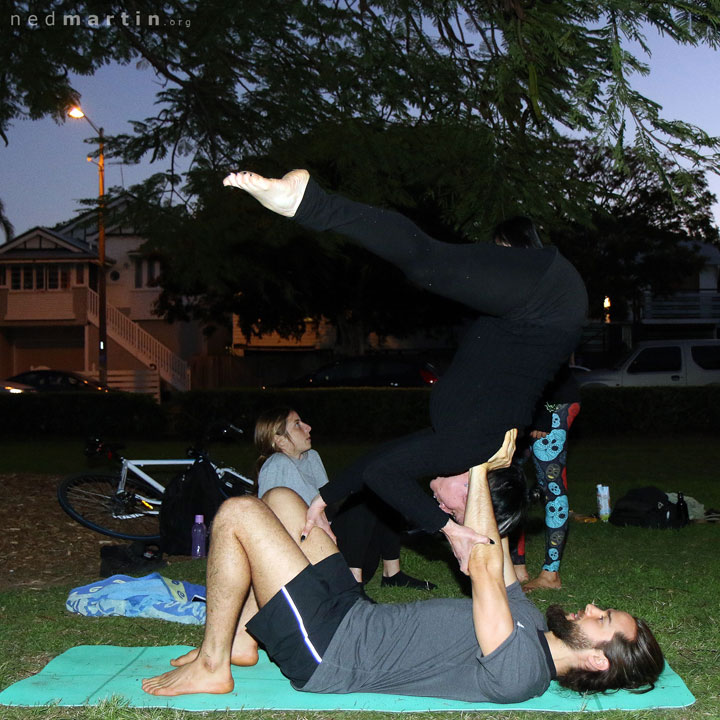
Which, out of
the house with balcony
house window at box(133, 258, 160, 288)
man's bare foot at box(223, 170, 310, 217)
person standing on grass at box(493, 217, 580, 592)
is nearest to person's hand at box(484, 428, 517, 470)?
man's bare foot at box(223, 170, 310, 217)

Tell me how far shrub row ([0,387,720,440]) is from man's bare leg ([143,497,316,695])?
1304 centimetres

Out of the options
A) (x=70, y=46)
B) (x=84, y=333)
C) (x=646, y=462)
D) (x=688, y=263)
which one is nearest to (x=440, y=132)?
(x=70, y=46)

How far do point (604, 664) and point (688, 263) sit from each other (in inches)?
1227

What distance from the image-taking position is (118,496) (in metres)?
8.35

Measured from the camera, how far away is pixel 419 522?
340 centimetres

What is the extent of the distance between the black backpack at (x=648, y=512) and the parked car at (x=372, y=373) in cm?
1171

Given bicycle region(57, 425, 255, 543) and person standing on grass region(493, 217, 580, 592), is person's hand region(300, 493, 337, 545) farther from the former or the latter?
bicycle region(57, 425, 255, 543)

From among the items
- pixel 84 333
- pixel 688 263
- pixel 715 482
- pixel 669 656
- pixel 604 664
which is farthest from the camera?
pixel 84 333

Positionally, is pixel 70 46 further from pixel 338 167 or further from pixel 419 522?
pixel 419 522

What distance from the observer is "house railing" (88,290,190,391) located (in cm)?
3291

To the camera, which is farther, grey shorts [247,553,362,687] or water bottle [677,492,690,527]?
water bottle [677,492,690,527]

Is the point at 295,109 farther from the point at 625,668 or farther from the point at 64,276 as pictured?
the point at 64,276

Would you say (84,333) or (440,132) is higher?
(440,132)

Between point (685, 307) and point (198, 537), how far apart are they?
114 ft
